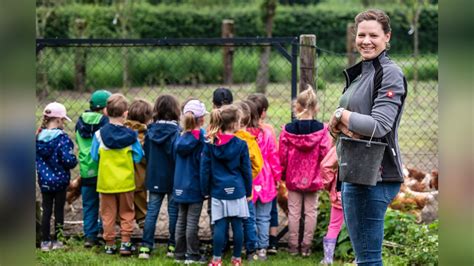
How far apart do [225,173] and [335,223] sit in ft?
3.27

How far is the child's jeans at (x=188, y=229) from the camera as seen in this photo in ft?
18.3

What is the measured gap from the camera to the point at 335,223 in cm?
557

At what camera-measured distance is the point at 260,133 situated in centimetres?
584

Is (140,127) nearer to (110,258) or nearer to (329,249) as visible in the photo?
(110,258)

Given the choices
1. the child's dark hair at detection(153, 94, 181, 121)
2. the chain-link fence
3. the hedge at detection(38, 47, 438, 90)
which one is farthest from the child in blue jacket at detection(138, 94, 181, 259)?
the hedge at detection(38, 47, 438, 90)

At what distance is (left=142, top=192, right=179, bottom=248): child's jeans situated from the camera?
582cm

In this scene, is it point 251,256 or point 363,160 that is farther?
point 251,256

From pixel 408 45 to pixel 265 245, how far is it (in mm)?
19814

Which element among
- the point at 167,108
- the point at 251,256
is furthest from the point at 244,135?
the point at 251,256

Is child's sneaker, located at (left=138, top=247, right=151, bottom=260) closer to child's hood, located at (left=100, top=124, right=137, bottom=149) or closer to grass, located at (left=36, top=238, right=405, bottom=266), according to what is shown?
grass, located at (left=36, top=238, right=405, bottom=266)

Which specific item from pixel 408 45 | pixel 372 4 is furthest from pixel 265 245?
pixel 372 4

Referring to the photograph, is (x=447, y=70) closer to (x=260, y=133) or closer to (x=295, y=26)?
(x=260, y=133)

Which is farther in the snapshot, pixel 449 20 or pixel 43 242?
pixel 43 242

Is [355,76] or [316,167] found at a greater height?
[355,76]
